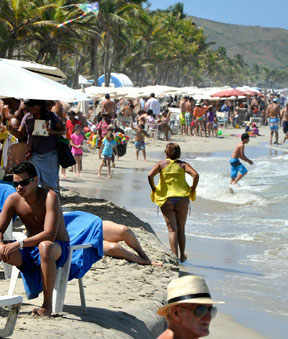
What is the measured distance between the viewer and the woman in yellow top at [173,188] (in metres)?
7.86

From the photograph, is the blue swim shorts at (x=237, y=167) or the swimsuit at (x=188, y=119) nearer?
the blue swim shorts at (x=237, y=167)

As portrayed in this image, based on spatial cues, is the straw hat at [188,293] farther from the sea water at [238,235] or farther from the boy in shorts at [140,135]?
the boy in shorts at [140,135]

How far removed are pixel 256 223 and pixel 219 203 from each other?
6.36ft

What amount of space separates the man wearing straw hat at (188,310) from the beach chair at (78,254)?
2.04 meters

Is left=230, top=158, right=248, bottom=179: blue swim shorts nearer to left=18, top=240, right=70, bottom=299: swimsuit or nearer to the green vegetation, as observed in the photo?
left=18, top=240, right=70, bottom=299: swimsuit

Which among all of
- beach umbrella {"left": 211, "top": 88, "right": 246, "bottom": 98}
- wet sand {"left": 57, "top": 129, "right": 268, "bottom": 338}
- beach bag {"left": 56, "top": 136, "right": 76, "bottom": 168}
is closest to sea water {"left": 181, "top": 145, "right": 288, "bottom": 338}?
wet sand {"left": 57, "top": 129, "right": 268, "bottom": 338}

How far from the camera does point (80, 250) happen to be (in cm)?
496

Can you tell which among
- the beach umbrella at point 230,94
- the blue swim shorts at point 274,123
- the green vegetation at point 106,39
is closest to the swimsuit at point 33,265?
the blue swim shorts at point 274,123

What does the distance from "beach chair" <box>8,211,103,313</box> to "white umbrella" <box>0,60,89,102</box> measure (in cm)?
189

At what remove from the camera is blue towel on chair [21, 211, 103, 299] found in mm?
4781

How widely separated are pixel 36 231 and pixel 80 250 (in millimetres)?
324

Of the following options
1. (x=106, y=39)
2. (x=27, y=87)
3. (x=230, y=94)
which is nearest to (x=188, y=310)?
(x=27, y=87)

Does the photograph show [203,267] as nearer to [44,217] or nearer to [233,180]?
[44,217]

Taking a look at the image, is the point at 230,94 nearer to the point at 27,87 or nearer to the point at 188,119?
the point at 188,119
